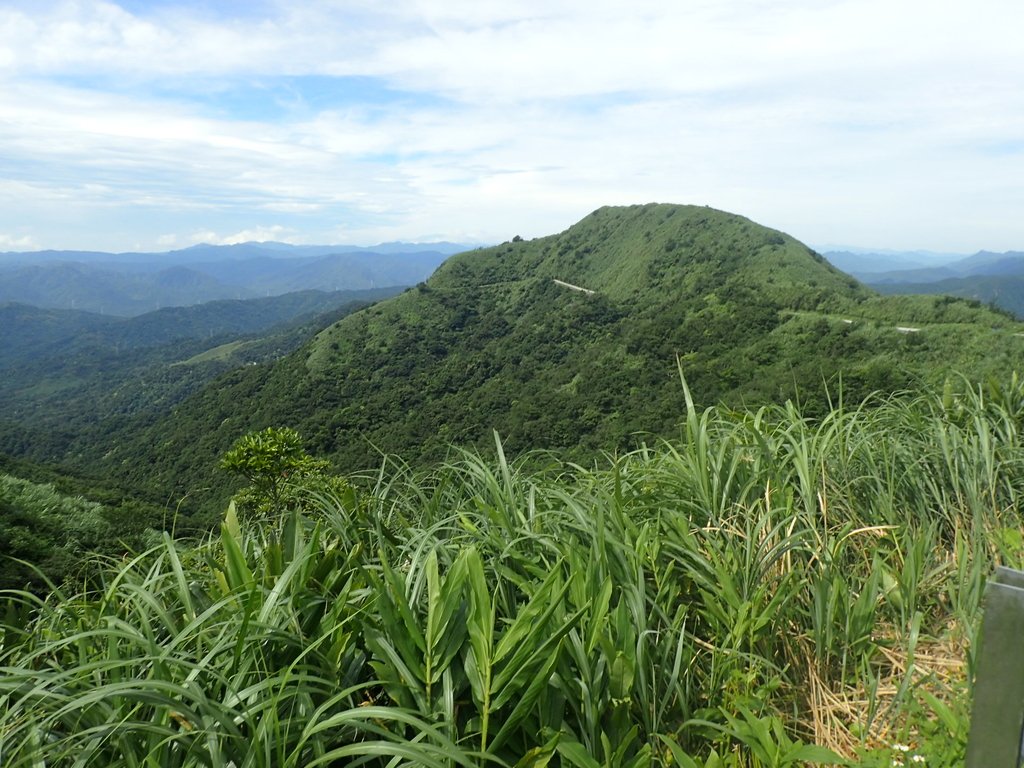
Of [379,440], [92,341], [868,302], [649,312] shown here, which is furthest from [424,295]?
[92,341]

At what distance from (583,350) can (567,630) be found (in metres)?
49.0

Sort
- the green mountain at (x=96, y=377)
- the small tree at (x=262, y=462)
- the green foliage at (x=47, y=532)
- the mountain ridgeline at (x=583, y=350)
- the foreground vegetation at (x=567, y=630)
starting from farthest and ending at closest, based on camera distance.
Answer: the green mountain at (x=96, y=377)
the mountain ridgeline at (x=583, y=350)
the small tree at (x=262, y=462)
the green foliage at (x=47, y=532)
the foreground vegetation at (x=567, y=630)

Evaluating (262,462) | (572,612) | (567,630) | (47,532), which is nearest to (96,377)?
(47,532)

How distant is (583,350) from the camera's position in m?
49.8

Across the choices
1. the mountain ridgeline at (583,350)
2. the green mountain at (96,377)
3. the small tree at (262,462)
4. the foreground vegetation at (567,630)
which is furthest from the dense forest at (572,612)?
the green mountain at (96,377)

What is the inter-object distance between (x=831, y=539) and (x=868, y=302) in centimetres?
4276

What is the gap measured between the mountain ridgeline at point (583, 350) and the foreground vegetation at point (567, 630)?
16.1 metres

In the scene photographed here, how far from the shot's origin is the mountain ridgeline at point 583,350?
3028 centimetres

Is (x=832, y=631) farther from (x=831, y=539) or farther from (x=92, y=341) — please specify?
(x=92, y=341)

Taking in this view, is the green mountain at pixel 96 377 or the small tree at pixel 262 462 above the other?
the small tree at pixel 262 462

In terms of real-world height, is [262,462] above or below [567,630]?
below

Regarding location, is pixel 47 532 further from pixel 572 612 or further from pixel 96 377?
pixel 96 377

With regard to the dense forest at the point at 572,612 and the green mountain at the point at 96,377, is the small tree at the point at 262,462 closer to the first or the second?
the dense forest at the point at 572,612

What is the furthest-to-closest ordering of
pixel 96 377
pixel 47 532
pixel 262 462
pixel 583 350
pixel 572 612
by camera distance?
1. pixel 96 377
2. pixel 583 350
3. pixel 262 462
4. pixel 47 532
5. pixel 572 612
